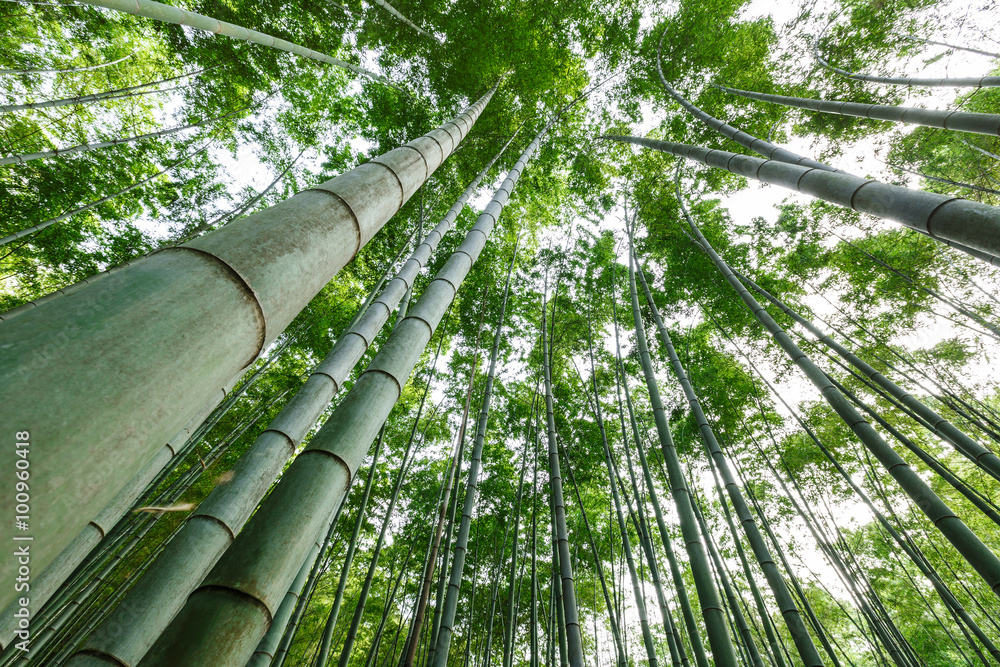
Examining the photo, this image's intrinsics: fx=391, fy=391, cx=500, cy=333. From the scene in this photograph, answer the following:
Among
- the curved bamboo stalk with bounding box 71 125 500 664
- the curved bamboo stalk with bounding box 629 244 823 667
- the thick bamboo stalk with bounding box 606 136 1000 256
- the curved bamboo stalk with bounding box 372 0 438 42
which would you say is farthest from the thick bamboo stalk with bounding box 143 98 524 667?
the curved bamboo stalk with bounding box 372 0 438 42

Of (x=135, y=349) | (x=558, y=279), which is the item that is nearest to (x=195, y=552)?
(x=135, y=349)

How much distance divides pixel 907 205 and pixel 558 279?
4.81m

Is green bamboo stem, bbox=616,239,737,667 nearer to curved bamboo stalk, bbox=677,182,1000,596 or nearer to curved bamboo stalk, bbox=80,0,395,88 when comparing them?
curved bamboo stalk, bbox=677,182,1000,596

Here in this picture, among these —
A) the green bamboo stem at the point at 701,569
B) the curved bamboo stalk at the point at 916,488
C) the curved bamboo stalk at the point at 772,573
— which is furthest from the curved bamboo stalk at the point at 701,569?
the curved bamboo stalk at the point at 916,488

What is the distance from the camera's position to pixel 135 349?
1.41ft

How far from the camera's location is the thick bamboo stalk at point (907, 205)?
1180mm

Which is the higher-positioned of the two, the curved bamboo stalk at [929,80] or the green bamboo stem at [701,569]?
the curved bamboo stalk at [929,80]

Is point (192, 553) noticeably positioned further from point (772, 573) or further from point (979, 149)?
point (979, 149)

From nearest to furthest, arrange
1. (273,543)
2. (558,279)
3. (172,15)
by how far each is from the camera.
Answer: (273,543) < (172,15) < (558,279)

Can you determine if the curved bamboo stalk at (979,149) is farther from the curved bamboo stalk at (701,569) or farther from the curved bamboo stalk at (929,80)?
the curved bamboo stalk at (701,569)

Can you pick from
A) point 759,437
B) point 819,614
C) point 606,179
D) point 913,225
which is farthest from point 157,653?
point 819,614

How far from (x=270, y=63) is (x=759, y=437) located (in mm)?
9204

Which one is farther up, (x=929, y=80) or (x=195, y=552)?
(x=929, y=80)

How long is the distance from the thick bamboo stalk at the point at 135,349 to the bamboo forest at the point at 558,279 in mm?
768
